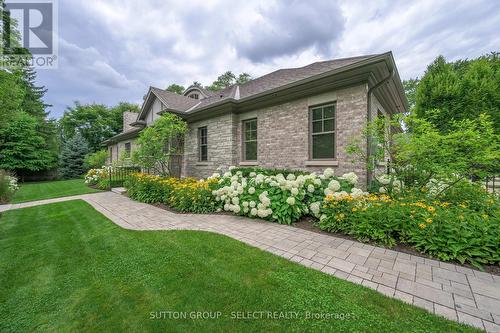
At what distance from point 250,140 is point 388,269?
6.06 metres

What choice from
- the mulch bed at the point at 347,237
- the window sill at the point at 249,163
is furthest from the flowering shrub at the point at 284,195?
the window sill at the point at 249,163

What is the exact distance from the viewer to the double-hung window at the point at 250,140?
7633 mm

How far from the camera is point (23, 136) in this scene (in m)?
16.7

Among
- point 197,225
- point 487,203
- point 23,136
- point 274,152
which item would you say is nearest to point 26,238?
point 197,225

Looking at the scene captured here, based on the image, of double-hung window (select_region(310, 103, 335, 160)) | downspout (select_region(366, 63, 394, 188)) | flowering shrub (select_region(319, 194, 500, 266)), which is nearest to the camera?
flowering shrub (select_region(319, 194, 500, 266))

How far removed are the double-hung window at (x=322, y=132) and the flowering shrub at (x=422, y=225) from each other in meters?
2.24

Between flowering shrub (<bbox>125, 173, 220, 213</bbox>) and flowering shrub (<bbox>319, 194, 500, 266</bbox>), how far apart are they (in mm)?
3001

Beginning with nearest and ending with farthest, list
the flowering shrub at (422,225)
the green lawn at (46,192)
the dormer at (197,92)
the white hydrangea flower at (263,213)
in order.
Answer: the flowering shrub at (422,225)
the white hydrangea flower at (263,213)
the green lawn at (46,192)
the dormer at (197,92)

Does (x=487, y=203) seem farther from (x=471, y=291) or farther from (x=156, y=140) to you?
(x=156, y=140)

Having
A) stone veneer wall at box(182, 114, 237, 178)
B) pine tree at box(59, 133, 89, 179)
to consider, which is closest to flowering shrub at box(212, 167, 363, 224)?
stone veneer wall at box(182, 114, 237, 178)

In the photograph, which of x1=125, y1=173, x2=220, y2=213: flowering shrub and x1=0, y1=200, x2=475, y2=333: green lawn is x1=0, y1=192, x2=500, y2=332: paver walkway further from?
x1=125, y1=173, x2=220, y2=213: flowering shrub

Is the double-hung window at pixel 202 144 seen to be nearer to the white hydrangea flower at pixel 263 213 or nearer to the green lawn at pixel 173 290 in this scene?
the white hydrangea flower at pixel 263 213

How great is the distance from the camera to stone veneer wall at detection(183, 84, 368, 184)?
5.27 meters

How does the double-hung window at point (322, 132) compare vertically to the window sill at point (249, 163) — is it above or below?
above
